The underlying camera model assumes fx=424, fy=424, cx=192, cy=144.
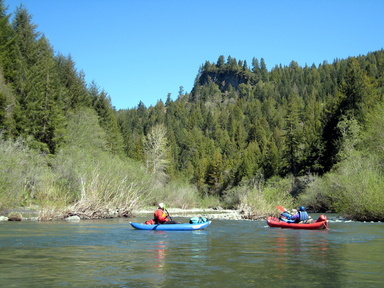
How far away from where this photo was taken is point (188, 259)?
14.4 m

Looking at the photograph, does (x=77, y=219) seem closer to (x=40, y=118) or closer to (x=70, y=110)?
(x=40, y=118)

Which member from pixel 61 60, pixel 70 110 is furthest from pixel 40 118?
pixel 61 60

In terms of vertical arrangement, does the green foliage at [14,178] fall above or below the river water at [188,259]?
above

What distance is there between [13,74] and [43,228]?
28.8 metres

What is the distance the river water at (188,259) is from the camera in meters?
10.9

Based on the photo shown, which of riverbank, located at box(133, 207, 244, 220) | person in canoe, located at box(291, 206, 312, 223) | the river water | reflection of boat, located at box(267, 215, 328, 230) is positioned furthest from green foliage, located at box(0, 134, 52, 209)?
person in canoe, located at box(291, 206, 312, 223)

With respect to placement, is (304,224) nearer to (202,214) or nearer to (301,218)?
(301,218)

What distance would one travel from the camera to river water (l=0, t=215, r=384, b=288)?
10.9 meters

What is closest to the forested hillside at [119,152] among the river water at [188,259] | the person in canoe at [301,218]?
the person in canoe at [301,218]

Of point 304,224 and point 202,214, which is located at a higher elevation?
point 304,224

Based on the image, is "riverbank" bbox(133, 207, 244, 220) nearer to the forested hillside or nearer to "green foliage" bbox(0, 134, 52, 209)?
the forested hillside

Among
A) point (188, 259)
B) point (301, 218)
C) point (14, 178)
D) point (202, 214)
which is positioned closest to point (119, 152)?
point (202, 214)

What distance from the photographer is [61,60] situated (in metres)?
68.6

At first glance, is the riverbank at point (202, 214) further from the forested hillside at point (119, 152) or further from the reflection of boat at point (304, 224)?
the reflection of boat at point (304, 224)
